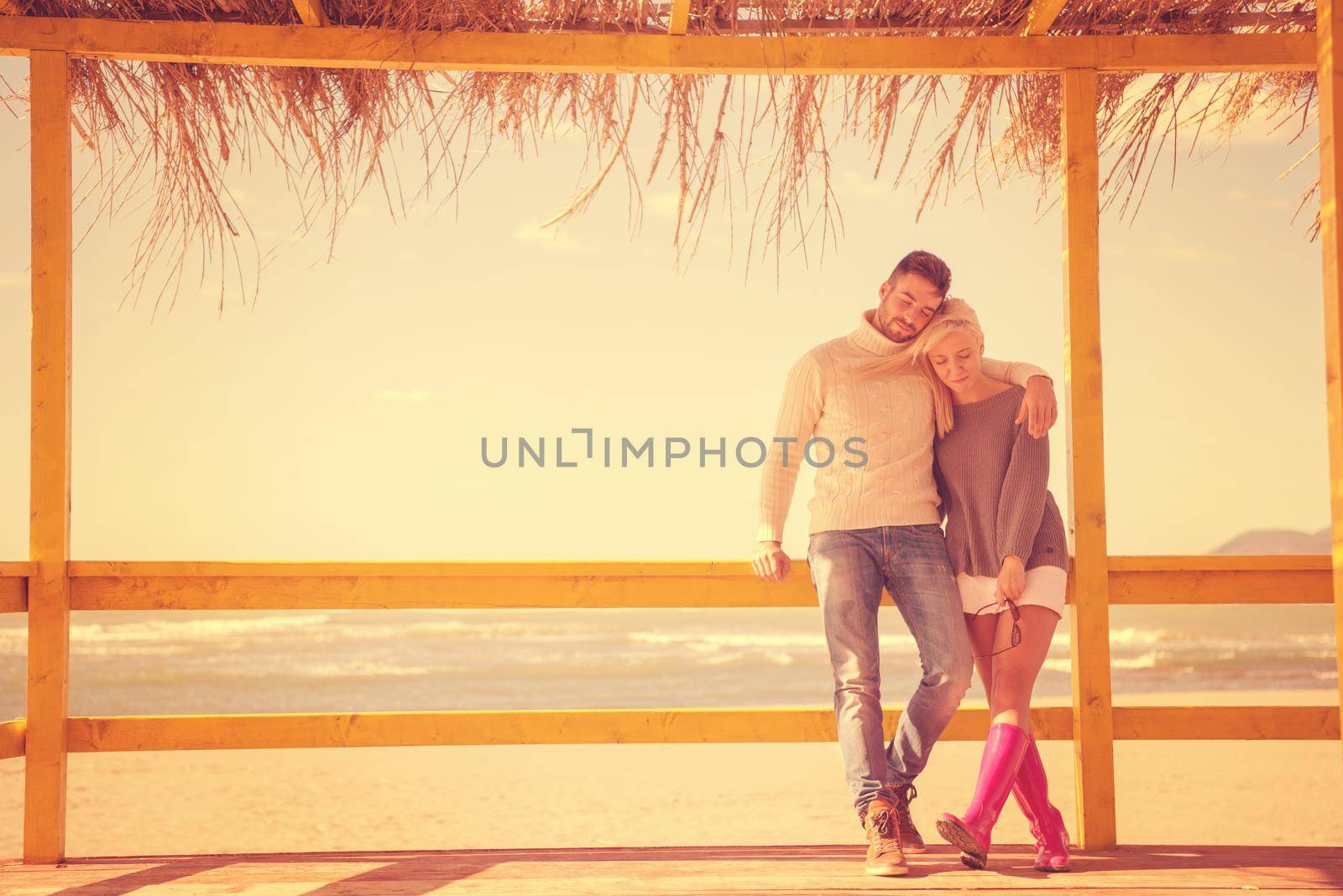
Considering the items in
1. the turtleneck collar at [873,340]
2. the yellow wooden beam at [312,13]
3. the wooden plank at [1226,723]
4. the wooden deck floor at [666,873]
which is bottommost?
the wooden deck floor at [666,873]

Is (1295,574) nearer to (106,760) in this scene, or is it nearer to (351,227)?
(106,760)

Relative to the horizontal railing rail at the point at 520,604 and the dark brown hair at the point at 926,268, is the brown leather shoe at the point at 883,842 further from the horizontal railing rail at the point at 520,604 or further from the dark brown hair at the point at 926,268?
the dark brown hair at the point at 926,268

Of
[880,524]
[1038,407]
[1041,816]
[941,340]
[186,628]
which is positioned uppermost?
[941,340]

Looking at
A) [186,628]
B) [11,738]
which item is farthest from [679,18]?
[186,628]

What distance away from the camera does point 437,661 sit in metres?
19.2

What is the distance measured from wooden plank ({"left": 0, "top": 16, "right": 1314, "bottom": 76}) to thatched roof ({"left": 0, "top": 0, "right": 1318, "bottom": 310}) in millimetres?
46

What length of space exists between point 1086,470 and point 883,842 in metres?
1.21

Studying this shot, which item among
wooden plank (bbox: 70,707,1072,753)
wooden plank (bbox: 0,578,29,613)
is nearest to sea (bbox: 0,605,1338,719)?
wooden plank (bbox: 70,707,1072,753)

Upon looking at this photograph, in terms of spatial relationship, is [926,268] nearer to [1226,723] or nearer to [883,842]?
[883,842]

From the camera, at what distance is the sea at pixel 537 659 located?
695 inches

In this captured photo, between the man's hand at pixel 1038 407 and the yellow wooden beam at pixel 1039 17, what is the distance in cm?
108

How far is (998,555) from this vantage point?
9.16 feet

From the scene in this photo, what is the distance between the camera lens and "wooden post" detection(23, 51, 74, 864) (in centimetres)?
301

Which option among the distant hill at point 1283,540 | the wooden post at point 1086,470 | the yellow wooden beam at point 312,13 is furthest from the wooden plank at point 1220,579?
the distant hill at point 1283,540
